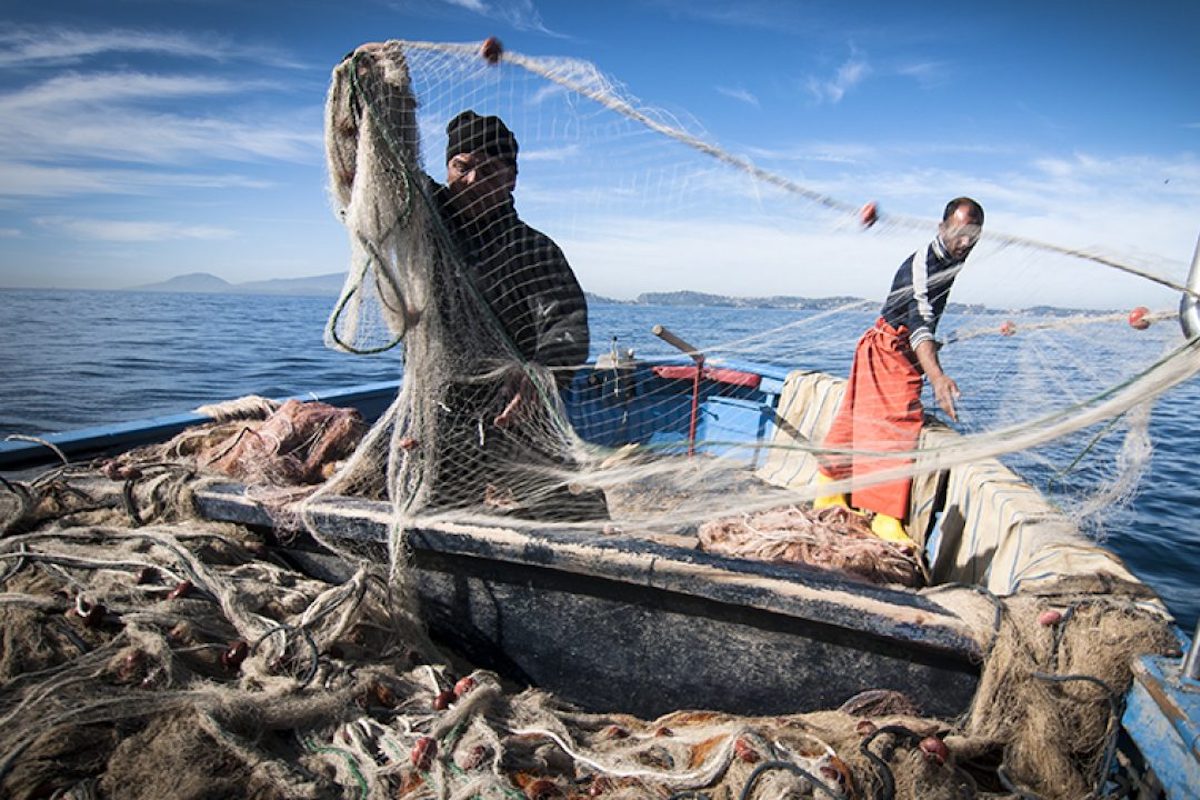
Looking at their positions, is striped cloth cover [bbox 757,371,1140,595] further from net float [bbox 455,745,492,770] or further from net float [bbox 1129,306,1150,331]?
net float [bbox 455,745,492,770]

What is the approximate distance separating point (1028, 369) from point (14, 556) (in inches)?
173

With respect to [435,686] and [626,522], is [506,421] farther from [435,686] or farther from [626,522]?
[435,686]

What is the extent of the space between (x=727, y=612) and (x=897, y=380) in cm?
241

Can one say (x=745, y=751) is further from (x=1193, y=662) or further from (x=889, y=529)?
(x=889, y=529)

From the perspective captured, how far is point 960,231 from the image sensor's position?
2.93 m

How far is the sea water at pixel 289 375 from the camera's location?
4.48 meters

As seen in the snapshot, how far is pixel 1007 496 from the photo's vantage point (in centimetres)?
319

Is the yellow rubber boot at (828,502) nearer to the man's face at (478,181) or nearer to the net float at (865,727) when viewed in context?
→ the net float at (865,727)

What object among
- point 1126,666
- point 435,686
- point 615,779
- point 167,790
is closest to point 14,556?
point 167,790

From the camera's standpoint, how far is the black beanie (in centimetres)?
285

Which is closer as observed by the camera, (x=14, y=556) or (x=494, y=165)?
(x=14, y=556)

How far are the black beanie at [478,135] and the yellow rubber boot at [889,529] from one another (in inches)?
117

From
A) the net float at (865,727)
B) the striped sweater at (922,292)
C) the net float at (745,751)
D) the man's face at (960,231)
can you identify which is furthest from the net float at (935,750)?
the striped sweater at (922,292)

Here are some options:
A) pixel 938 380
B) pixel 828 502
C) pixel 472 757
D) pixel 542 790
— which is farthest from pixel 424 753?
pixel 938 380
